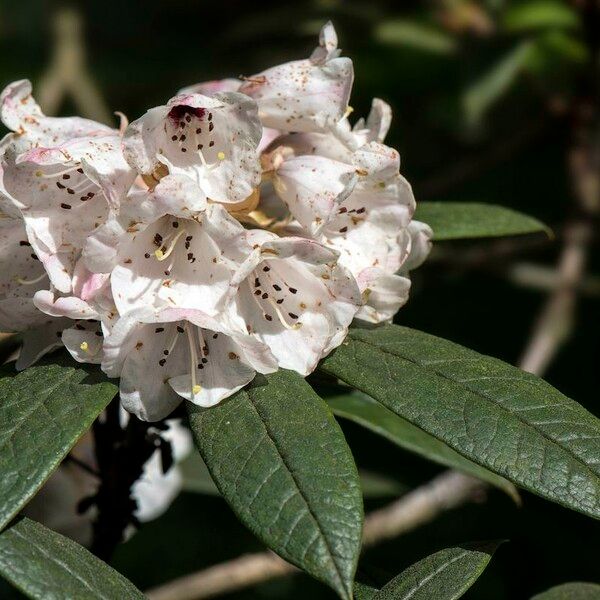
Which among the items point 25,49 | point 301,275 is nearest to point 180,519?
point 25,49

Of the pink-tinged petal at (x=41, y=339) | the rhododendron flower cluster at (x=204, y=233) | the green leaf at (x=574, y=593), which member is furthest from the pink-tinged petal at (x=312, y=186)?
the green leaf at (x=574, y=593)

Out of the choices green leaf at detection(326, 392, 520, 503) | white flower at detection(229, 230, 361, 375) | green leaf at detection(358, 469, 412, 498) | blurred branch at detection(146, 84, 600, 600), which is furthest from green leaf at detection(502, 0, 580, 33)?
white flower at detection(229, 230, 361, 375)

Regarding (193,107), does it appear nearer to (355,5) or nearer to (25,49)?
(355,5)

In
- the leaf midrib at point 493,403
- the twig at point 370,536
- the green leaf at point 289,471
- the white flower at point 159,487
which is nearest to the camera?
the green leaf at point 289,471

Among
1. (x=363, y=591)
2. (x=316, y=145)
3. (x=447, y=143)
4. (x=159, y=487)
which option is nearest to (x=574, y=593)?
(x=363, y=591)

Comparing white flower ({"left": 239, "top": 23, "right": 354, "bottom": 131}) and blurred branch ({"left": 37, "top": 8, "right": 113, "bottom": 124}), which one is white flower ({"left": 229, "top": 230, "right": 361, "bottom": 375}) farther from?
blurred branch ({"left": 37, "top": 8, "right": 113, "bottom": 124})

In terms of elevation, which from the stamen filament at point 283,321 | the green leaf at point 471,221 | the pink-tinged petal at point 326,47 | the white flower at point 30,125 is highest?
the pink-tinged petal at point 326,47

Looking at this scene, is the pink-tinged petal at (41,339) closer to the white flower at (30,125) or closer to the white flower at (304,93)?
the white flower at (30,125)
